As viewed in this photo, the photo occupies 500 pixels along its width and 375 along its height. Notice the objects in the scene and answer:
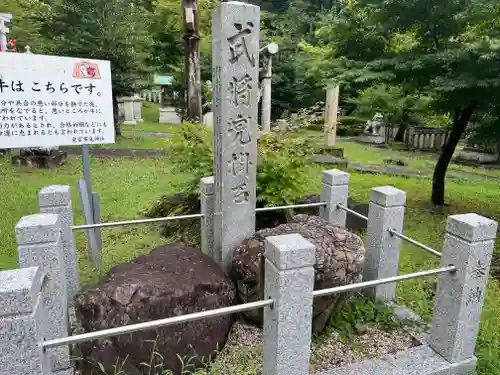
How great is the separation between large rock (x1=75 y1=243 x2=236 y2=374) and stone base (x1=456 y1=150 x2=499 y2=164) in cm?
1385

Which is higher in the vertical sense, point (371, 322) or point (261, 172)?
point (261, 172)

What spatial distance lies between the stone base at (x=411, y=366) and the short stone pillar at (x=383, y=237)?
2.66ft

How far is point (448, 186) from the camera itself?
9.72 m

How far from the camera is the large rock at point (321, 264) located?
3072 mm

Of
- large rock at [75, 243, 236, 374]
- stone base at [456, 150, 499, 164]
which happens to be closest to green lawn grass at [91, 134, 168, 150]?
large rock at [75, 243, 236, 374]

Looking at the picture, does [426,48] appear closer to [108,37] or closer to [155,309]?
[155,309]

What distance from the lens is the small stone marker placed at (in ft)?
→ 10.4

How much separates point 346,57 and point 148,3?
66.3 feet

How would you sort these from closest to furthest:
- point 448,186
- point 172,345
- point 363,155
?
point 172,345 → point 448,186 → point 363,155

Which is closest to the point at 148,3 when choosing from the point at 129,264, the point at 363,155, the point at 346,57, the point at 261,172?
the point at 363,155

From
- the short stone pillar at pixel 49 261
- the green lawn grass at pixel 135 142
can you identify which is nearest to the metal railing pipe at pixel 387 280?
the short stone pillar at pixel 49 261

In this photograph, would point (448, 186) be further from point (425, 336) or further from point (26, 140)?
point (26, 140)

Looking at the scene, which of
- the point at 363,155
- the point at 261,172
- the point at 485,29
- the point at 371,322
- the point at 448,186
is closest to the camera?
the point at 371,322

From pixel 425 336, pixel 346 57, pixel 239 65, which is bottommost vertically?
pixel 425 336
